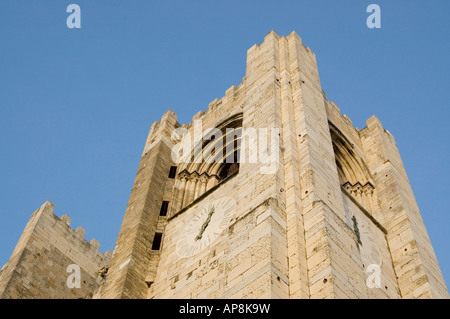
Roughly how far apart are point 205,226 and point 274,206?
4296 millimetres

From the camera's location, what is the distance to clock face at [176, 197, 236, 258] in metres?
17.1

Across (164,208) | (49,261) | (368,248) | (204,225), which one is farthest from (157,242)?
(49,261)

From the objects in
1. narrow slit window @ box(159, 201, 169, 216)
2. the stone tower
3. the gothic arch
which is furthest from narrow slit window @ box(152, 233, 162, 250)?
the gothic arch

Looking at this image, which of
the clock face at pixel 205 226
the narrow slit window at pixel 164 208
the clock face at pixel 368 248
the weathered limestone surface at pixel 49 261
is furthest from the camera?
the weathered limestone surface at pixel 49 261

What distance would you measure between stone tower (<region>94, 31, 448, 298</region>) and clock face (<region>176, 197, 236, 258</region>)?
0.04 meters

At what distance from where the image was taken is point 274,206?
1367cm

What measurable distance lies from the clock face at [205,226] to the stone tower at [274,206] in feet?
0.12

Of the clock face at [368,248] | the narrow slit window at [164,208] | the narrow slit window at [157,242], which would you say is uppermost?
the narrow slit window at [164,208]

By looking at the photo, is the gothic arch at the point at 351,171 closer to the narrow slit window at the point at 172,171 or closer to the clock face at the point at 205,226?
the clock face at the point at 205,226

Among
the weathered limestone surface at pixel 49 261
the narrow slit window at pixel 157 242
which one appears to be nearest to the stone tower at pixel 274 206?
the narrow slit window at pixel 157 242

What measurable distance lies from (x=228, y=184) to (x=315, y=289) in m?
6.66

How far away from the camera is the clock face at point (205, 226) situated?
56.0ft

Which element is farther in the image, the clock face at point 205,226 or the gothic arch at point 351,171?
the gothic arch at point 351,171

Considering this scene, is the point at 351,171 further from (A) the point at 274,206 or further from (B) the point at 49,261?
(B) the point at 49,261
